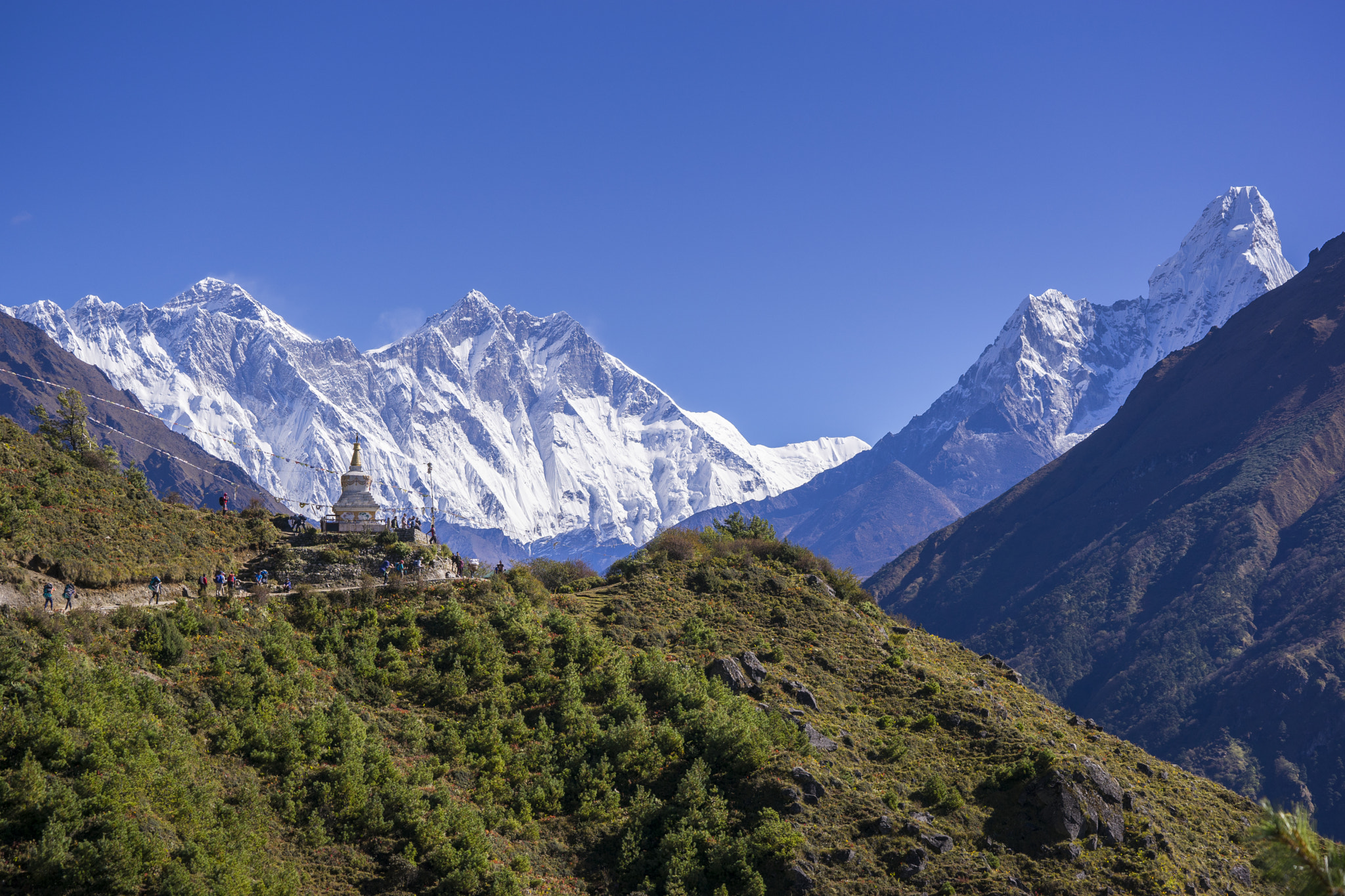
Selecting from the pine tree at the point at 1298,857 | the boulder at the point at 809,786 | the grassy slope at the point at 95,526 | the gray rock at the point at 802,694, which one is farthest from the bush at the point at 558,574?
the pine tree at the point at 1298,857

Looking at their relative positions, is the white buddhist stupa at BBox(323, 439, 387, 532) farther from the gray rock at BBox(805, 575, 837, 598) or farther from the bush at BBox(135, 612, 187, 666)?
the gray rock at BBox(805, 575, 837, 598)

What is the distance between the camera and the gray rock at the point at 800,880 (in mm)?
36969

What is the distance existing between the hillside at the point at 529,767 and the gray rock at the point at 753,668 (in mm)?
141

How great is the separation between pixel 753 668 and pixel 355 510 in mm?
28271

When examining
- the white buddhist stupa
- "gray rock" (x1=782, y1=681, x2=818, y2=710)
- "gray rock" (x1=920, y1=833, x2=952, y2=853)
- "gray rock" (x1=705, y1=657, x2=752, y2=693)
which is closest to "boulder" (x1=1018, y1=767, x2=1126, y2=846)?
"gray rock" (x1=920, y1=833, x2=952, y2=853)

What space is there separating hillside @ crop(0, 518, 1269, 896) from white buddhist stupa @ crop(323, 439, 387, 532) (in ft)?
27.8

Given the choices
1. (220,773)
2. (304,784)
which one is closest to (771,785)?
(304,784)

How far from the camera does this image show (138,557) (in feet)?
156

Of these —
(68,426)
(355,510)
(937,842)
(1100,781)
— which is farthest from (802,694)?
(68,426)

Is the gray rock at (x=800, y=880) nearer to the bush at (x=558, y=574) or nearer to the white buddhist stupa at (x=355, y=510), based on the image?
the bush at (x=558, y=574)

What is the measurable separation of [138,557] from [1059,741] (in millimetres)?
51586

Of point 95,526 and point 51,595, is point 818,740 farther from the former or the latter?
point 95,526

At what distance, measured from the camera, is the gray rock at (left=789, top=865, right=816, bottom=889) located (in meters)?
37.0

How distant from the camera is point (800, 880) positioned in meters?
37.1
